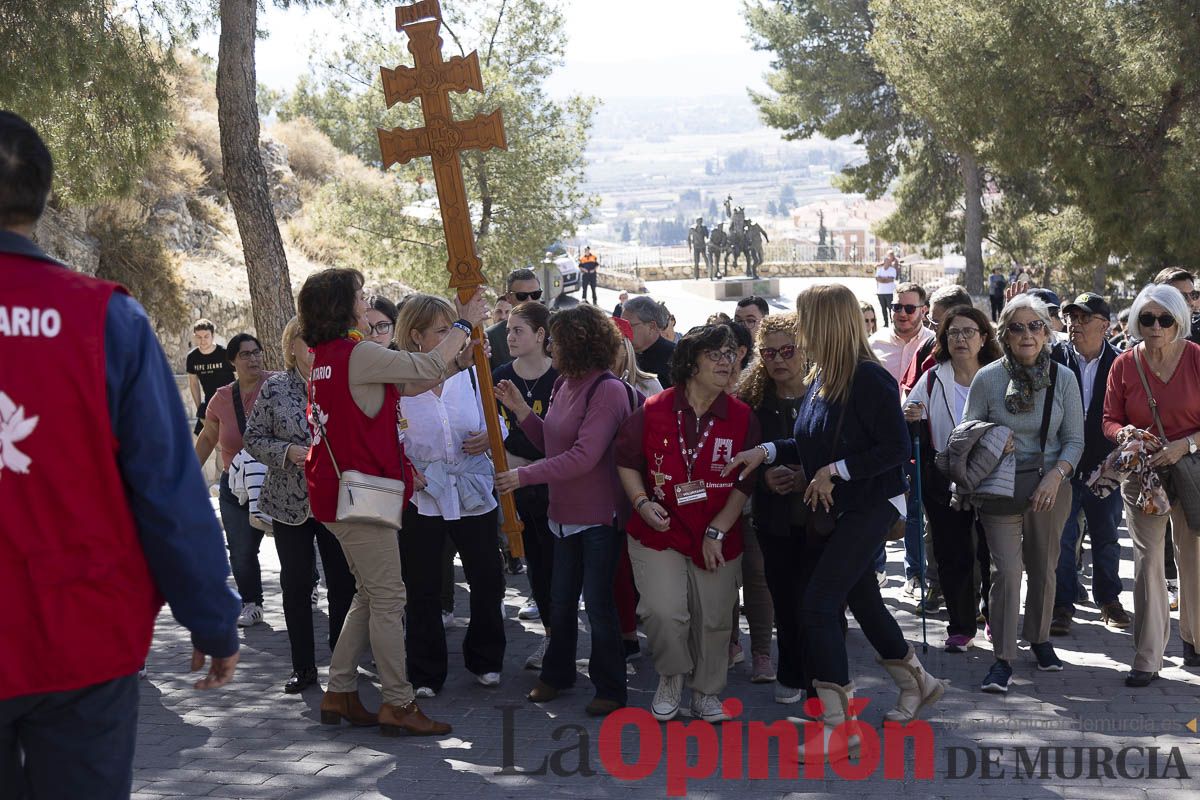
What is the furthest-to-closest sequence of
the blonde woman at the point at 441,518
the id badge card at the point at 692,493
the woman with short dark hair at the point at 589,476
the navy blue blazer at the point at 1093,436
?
1. the navy blue blazer at the point at 1093,436
2. the blonde woman at the point at 441,518
3. the woman with short dark hair at the point at 589,476
4. the id badge card at the point at 692,493

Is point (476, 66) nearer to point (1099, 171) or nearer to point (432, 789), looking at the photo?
point (432, 789)

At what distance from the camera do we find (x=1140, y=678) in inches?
233

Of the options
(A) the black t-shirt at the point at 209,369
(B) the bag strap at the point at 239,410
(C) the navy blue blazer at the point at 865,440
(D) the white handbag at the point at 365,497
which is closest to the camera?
(C) the navy blue blazer at the point at 865,440

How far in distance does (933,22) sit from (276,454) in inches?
616

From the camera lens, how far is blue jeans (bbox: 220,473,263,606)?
754 cm

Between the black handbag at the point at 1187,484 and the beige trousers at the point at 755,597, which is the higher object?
the black handbag at the point at 1187,484

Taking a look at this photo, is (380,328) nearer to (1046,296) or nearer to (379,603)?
(379,603)

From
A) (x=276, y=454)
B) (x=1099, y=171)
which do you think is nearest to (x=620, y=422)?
(x=276, y=454)

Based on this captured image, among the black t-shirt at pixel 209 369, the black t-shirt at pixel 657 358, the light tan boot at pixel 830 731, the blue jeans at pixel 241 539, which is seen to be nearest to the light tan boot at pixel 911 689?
the light tan boot at pixel 830 731

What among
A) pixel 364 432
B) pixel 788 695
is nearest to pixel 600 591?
pixel 788 695

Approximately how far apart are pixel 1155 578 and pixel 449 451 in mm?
3275

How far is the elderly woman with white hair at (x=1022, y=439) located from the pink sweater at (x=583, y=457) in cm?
169

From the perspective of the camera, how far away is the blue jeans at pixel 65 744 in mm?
2689

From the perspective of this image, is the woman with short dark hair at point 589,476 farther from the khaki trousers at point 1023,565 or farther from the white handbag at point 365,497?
the khaki trousers at point 1023,565
